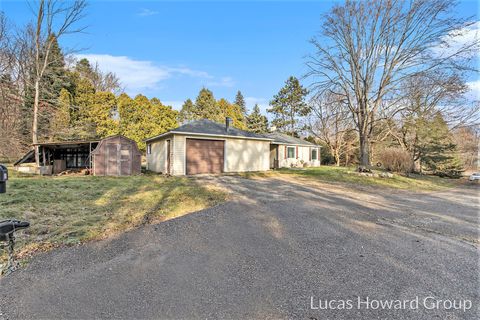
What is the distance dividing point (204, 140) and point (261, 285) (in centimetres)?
1209

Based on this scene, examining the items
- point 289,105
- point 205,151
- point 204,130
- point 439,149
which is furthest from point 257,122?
point 205,151

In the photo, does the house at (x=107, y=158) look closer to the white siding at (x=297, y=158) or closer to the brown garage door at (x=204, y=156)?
the brown garage door at (x=204, y=156)

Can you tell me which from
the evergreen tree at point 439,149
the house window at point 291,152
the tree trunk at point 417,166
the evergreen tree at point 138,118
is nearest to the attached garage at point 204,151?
the evergreen tree at point 138,118

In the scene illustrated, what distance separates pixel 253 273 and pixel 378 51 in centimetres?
1613

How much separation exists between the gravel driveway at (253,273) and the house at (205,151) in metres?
9.04

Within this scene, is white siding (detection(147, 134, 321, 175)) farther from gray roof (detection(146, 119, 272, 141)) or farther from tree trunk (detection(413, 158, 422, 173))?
tree trunk (detection(413, 158, 422, 173))

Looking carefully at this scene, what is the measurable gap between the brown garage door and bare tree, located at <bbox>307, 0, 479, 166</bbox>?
26.3 feet

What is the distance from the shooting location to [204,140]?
13906 mm

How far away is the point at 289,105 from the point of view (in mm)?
37031

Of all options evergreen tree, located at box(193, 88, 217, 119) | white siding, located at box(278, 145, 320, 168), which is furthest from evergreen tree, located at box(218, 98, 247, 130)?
white siding, located at box(278, 145, 320, 168)

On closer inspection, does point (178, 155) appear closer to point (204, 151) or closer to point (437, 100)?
point (204, 151)

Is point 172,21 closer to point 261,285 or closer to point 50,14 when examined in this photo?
point 50,14

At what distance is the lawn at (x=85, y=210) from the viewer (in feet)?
11.8

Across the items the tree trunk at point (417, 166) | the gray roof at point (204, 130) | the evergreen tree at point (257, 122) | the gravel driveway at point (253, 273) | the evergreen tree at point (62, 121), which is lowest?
the gravel driveway at point (253, 273)
